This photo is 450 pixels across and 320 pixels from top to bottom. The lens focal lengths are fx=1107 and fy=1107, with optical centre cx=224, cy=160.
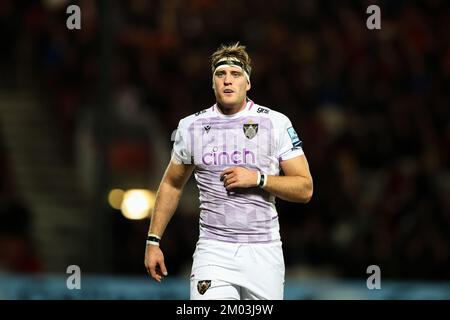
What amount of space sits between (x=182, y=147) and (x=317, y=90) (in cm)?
808

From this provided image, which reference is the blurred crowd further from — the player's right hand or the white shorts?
the white shorts

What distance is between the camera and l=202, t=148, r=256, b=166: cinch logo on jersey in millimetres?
7156

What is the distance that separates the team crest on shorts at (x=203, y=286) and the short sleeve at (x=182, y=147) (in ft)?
2.65

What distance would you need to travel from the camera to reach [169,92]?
15.1 m

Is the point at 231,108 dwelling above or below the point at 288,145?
above

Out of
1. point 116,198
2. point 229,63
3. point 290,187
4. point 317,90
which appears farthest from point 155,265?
point 317,90

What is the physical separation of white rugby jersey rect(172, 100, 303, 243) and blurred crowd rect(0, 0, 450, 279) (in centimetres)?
577

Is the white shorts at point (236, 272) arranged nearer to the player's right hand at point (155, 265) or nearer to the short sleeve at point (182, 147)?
the player's right hand at point (155, 265)

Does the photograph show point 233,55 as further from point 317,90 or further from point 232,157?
point 317,90

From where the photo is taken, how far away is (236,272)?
7141mm

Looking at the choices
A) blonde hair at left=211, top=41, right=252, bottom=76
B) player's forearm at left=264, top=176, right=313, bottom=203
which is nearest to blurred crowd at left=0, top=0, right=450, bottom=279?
blonde hair at left=211, top=41, right=252, bottom=76

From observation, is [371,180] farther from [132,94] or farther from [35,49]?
[35,49]

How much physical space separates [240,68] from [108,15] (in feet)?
19.6
